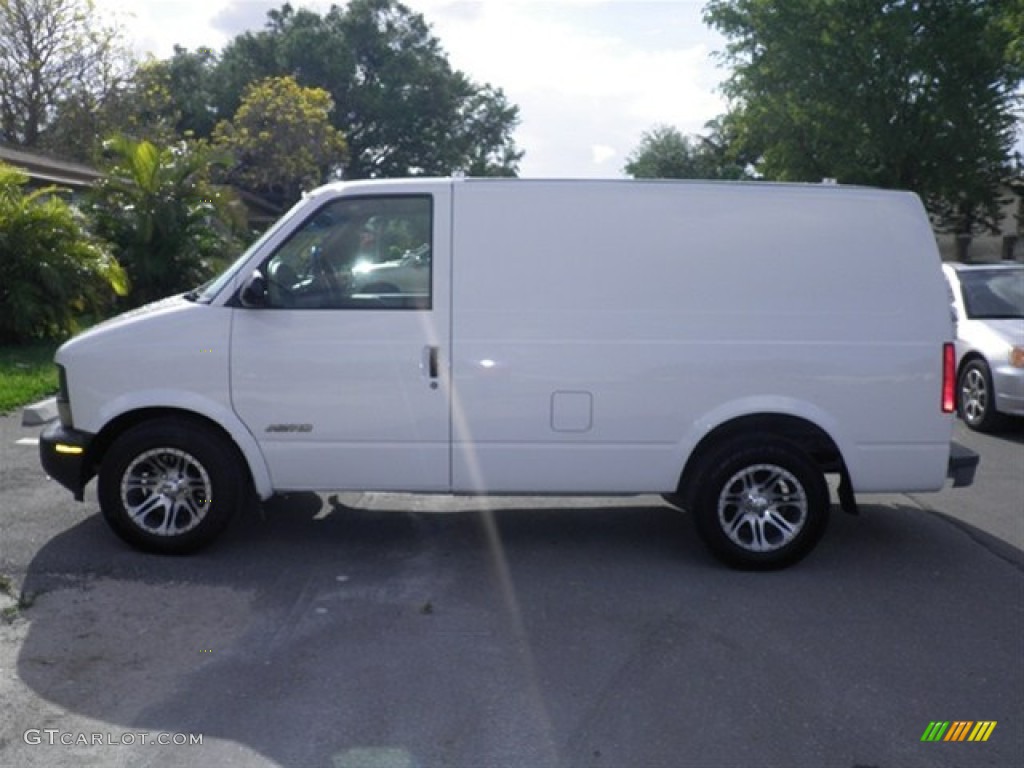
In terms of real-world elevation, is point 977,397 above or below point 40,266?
below

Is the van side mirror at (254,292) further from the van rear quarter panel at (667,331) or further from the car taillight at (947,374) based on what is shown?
the car taillight at (947,374)

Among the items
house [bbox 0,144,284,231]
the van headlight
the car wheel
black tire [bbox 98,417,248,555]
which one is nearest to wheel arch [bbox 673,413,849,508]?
black tire [bbox 98,417,248,555]

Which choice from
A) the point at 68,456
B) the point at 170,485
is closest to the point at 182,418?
the point at 170,485

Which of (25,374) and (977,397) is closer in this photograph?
(977,397)

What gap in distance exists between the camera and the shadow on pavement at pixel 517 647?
414 cm

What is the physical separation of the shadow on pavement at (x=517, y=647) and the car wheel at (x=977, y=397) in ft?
12.8

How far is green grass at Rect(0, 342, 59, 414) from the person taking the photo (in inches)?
416

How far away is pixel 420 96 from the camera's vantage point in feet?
186

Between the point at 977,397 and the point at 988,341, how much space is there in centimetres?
56

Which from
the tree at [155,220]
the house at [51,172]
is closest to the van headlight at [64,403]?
the tree at [155,220]

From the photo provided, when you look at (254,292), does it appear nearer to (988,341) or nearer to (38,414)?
(38,414)

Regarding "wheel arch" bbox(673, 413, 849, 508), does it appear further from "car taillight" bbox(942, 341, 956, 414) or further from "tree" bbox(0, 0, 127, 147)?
"tree" bbox(0, 0, 127, 147)

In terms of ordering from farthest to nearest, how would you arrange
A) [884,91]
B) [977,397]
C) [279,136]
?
[279,136] < [884,91] < [977,397]

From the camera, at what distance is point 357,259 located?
6152 mm
